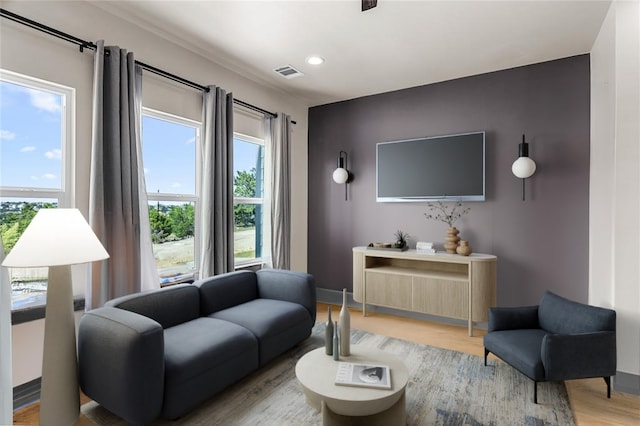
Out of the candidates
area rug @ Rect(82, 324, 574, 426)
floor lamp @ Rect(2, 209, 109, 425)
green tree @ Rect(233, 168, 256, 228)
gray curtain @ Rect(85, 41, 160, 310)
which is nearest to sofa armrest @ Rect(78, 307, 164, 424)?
floor lamp @ Rect(2, 209, 109, 425)

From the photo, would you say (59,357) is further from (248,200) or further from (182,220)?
(248,200)

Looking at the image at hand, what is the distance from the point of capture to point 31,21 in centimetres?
217

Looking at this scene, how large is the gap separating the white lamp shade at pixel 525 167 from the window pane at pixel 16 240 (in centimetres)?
399

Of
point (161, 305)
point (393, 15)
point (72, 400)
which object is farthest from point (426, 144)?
point (72, 400)

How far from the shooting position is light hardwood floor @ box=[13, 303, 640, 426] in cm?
212

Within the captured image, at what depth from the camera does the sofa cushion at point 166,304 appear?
237 centimetres

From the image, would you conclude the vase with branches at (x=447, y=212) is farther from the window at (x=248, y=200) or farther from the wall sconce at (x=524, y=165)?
the window at (x=248, y=200)

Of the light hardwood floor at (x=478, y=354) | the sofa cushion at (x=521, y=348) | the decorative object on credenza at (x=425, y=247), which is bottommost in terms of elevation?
the light hardwood floor at (x=478, y=354)

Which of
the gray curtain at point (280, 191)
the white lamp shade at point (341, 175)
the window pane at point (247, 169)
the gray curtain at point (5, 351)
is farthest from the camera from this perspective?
the white lamp shade at point (341, 175)

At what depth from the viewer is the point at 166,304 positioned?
8.45ft

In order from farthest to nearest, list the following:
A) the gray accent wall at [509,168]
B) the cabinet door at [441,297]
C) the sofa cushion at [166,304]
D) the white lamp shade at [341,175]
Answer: the white lamp shade at [341,175], the cabinet door at [441,297], the gray accent wall at [509,168], the sofa cushion at [166,304]

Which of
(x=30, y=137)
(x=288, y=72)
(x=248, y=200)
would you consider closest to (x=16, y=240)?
(x=30, y=137)

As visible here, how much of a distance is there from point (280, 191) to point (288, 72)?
1382 mm

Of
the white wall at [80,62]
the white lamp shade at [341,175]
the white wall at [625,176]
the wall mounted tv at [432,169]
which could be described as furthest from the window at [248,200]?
the white wall at [625,176]
